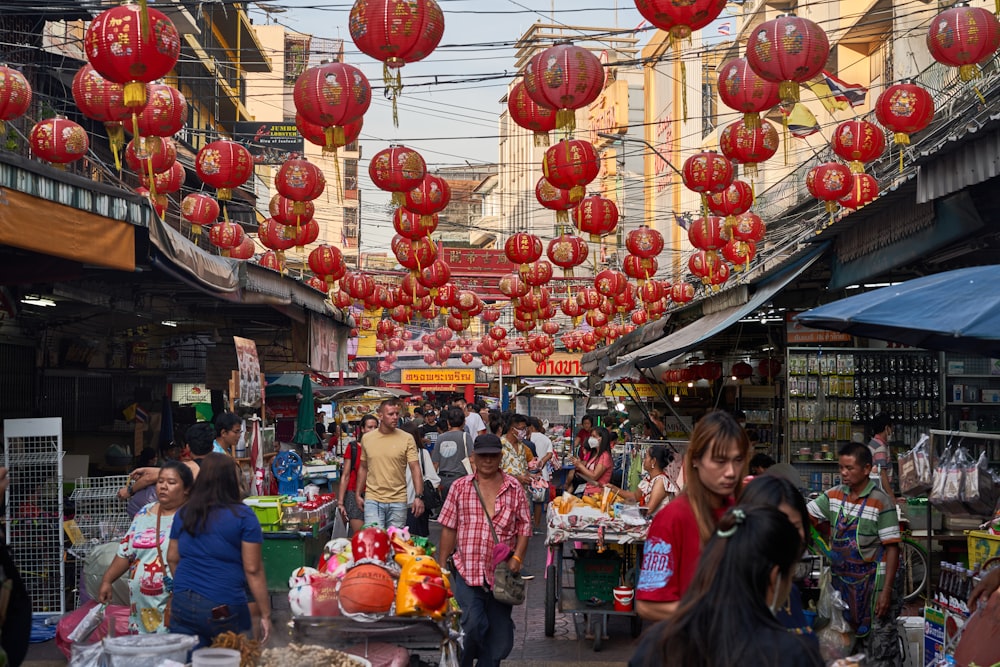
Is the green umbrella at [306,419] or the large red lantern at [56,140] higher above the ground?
the large red lantern at [56,140]

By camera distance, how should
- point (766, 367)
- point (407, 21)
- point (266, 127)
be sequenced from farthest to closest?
point (266, 127), point (766, 367), point (407, 21)

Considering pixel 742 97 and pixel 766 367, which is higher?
pixel 742 97

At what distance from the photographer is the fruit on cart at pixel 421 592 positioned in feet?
19.0

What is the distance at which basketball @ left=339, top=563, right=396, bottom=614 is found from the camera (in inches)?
227

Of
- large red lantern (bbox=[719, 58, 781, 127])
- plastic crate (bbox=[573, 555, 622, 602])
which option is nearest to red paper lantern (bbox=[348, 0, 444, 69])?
large red lantern (bbox=[719, 58, 781, 127])

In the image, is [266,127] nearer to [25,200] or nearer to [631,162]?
[25,200]

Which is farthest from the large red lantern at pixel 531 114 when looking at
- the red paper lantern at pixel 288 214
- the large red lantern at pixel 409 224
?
the large red lantern at pixel 409 224

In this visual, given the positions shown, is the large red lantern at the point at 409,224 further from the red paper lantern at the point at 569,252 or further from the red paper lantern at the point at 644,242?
the red paper lantern at the point at 644,242

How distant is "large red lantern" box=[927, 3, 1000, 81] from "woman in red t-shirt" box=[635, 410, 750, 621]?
6.85 meters

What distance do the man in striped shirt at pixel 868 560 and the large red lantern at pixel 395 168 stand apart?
7.10 meters

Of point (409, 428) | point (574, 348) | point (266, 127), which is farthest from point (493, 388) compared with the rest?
point (409, 428)

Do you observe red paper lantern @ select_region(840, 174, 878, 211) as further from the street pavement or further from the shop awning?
the street pavement

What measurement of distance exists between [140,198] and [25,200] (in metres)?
1.34

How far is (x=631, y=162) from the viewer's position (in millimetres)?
58000
